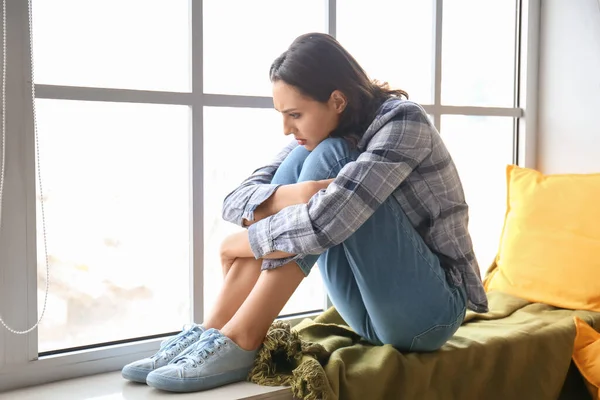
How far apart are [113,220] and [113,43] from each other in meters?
0.45

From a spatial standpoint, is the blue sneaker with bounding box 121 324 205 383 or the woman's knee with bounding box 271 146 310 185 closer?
the blue sneaker with bounding box 121 324 205 383

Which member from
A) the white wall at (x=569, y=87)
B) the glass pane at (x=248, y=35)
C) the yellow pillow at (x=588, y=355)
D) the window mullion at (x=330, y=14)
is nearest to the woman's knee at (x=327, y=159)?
the glass pane at (x=248, y=35)

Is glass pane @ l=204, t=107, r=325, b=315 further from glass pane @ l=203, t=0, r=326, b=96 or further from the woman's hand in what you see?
the woman's hand

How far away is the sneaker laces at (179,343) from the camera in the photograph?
1.64 metres

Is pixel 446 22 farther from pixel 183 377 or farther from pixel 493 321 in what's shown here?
pixel 183 377

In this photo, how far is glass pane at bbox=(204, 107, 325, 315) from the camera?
198 centimetres

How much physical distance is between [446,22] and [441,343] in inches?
49.4

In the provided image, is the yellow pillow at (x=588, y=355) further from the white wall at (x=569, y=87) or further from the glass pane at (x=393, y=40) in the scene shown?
the glass pane at (x=393, y=40)

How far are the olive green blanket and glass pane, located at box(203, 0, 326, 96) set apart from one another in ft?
2.28

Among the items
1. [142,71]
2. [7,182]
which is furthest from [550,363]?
[7,182]

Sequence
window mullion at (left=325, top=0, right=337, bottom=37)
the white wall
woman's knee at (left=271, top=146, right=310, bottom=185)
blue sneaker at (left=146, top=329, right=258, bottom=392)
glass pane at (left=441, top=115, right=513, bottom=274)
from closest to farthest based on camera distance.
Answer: blue sneaker at (left=146, top=329, right=258, bottom=392) < woman's knee at (left=271, top=146, right=310, bottom=185) < window mullion at (left=325, top=0, right=337, bottom=37) < the white wall < glass pane at (left=441, top=115, right=513, bottom=274)

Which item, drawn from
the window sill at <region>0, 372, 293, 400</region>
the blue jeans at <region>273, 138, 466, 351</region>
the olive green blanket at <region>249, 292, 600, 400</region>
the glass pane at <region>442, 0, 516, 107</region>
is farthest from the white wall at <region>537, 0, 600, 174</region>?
the window sill at <region>0, 372, 293, 400</region>

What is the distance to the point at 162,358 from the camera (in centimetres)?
163

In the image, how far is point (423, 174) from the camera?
Answer: 169cm
